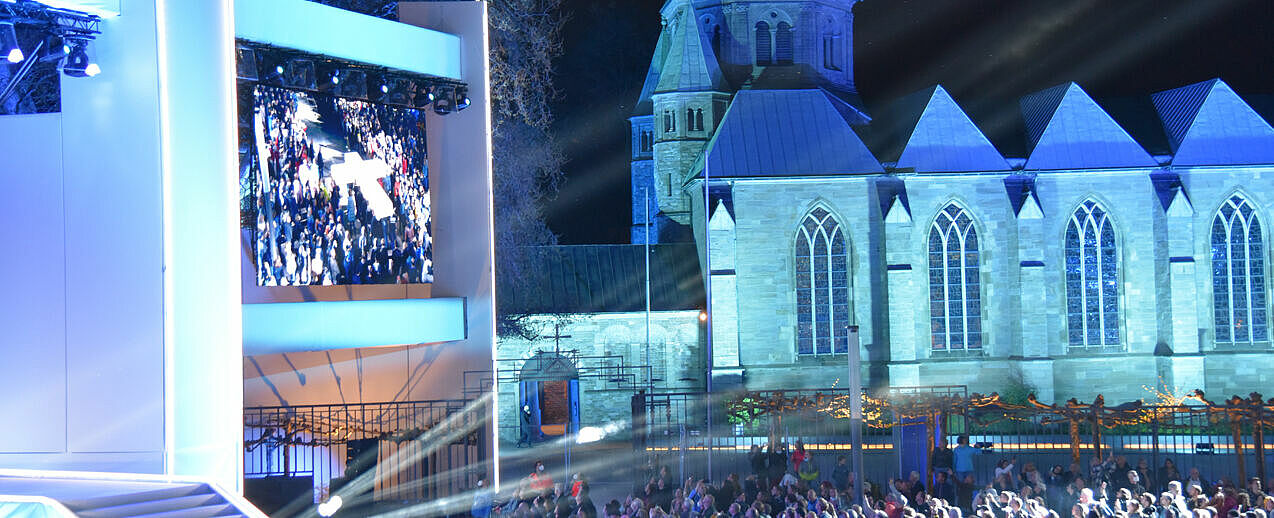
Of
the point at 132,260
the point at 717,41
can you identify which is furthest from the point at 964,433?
the point at 717,41

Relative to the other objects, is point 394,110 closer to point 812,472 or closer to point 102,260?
point 102,260

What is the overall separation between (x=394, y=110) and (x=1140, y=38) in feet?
134

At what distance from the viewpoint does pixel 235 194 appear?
12445 millimetres

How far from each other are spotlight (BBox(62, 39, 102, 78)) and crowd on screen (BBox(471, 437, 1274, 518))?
7176mm

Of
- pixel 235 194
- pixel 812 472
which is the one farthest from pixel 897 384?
pixel 235 194

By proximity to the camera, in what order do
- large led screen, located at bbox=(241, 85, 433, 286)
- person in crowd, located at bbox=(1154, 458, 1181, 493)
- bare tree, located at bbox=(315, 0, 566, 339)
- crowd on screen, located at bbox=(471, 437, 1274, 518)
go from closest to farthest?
1. crowd on screen, located at bbox=(471, 437, 1274, 518)
2. large led screen, located at bbox=(241, 85, 433, 286)
3. person in crowd, located at bbox=(1154, 458, 1181, 493)
4. bare tree, located at bbox=(315, 0, 566, 339)

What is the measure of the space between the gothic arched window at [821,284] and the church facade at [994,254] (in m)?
0.05

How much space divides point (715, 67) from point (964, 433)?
21.6 meters

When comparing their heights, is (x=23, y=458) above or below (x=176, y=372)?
below

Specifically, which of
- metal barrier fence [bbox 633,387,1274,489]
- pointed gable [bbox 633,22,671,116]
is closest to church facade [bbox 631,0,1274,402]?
metal barrier fence [bbox 633,387,1274,489]

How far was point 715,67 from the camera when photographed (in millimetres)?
41188

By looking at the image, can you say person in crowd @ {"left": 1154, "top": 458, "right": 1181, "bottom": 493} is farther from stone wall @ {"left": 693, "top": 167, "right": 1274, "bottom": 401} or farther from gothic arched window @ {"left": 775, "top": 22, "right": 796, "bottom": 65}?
gothic arched window @ {"left": 775, "top": 22, "right": 796, "bottom": 65}

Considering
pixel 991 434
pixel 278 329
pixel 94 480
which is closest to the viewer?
pixel 94 480

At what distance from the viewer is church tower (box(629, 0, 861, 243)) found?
134 ft
